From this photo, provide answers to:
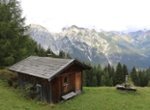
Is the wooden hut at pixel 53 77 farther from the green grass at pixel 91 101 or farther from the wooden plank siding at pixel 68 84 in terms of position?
the green grass at pixel 91 101

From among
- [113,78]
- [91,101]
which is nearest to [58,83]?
[91,101]

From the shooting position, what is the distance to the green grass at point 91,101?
30902mm

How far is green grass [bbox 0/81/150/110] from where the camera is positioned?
30.9 meters

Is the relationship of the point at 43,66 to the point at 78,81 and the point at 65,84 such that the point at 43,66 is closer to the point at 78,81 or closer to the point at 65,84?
the point at 65,84

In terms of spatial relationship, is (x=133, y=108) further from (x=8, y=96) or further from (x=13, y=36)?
(x=13, y=36)

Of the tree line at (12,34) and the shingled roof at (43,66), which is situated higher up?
the tree line at (12,34)

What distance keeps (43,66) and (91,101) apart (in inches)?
312

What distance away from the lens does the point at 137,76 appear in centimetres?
12438

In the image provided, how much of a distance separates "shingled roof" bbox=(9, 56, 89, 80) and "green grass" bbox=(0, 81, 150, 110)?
3.38 metres

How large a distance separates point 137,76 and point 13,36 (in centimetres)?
8362

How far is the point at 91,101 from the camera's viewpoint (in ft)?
110

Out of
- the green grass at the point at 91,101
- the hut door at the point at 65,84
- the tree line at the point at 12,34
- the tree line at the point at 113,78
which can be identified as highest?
the tree line at the point at 12,34

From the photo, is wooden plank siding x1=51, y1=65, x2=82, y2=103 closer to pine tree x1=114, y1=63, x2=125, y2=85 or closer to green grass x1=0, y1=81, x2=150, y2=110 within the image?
green grass x1=0, y1=81, x2=150, y2=110

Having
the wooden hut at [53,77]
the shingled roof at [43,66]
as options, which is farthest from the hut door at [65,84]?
the shingled roof at [43,66]
